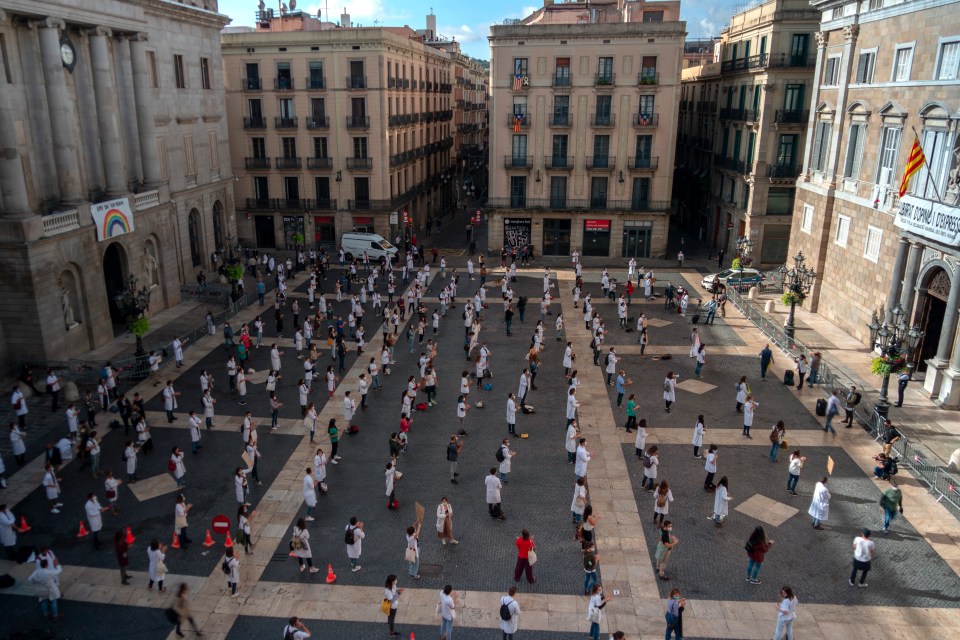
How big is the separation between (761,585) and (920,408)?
44.5ft

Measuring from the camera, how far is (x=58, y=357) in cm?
2789

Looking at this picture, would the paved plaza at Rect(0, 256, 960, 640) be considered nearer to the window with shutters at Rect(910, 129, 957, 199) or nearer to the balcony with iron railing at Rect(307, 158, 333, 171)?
the window with shutters at Rect(910, 129, 957, 199)

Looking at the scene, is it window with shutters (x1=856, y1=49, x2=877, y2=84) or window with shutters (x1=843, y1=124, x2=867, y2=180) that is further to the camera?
window with shutters (x1=843, y1=124, x2=867, y2=180)

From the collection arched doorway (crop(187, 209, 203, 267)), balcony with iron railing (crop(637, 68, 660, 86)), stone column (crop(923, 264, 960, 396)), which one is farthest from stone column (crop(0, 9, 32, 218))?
balcony with iron railing (crop(637, 68, 660, 86))

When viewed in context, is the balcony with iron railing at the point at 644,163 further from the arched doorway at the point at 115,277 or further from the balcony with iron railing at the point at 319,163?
the arched doorway at the point at 115,277

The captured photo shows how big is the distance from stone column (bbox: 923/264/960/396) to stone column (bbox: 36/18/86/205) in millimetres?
35511

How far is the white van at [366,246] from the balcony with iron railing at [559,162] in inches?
495

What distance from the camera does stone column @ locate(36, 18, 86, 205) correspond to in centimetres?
2736

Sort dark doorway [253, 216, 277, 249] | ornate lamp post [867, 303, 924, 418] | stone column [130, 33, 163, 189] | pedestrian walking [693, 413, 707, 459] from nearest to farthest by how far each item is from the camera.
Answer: pedestrian walking [693, 413, 707, 459] < ornate lamp post [867, 303, 924, 418] < stone column [130, 33, 163, 189] < dark doorway [253, 216, 277, 249]

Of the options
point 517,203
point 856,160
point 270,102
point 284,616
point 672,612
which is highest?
point 270,102

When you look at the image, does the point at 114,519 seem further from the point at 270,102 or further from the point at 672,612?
the point at 270,102

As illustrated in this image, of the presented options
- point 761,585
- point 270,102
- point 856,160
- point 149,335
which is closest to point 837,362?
point 856,160

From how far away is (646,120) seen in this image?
46438mm

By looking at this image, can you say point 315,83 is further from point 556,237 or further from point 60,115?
point 60,115
